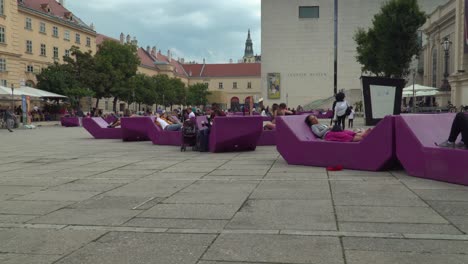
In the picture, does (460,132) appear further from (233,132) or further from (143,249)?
(233,132)

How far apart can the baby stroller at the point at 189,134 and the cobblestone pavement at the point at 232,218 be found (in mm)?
4788

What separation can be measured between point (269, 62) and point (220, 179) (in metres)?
64.1

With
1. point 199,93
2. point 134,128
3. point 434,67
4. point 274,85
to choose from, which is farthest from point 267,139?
point 199,93

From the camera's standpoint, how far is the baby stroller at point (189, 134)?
13539 millimetres

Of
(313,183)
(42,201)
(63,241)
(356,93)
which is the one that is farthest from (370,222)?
(356,93)

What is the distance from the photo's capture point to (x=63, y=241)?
4.22m

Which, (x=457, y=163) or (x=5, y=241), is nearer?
(x=5, y=241)

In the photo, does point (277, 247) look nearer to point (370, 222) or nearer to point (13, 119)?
point (370, 222)

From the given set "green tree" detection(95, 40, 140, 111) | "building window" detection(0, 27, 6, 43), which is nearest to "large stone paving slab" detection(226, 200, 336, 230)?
"building window" detection(0, 27, 6, 43)

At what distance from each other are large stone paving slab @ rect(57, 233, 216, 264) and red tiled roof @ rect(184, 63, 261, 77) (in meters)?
133

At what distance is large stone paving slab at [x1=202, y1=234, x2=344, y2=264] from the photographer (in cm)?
362

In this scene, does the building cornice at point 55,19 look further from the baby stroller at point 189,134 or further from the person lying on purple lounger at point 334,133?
the person lying on purple lounger at point 334,133

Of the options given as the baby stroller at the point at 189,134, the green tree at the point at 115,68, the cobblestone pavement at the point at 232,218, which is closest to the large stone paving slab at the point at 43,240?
the cobblestone pavement at the point at 232,218

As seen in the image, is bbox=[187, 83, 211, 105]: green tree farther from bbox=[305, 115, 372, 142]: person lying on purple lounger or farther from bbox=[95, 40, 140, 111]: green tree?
bbox=[305, 115, 372, 142]: person lying on purple lounger
